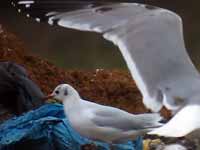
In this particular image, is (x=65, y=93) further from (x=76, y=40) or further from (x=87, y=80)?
(x=76, y=40)

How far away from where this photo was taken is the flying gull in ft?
10.6

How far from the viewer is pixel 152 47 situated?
3.27m

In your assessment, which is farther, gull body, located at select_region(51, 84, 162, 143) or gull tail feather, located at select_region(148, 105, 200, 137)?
gull body, located at select_region(51, 84, 162, 143)

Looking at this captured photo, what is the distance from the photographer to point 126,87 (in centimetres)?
415

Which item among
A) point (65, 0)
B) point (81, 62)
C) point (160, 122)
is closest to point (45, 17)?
point (65, 0)

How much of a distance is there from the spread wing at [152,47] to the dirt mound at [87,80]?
0.66 metres

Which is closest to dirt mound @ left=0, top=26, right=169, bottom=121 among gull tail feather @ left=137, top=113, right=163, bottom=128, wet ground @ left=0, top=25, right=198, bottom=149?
wet ground @ left=0, top=25, right=198, bottom=149

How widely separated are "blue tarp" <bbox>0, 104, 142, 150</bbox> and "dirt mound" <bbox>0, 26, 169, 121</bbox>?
0.66 meters

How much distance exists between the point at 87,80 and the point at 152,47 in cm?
105

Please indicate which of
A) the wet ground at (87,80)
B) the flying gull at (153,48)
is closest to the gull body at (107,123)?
the flying gull at (153,48)

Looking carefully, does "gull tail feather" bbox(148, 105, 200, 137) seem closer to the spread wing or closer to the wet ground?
the spread wing

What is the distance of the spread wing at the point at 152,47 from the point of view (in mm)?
3232

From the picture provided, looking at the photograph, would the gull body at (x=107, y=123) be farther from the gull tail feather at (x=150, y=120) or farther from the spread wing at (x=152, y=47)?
the spread wing at (x=152, y=47)

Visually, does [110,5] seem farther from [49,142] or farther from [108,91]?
[108,91]
